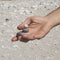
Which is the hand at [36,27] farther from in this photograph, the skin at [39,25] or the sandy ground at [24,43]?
the sandy ground at [24,43]

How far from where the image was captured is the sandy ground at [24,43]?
383 cm

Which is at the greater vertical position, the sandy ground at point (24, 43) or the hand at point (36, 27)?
the hand at point (36, 27)

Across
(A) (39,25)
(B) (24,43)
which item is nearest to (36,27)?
(A) (39,25)

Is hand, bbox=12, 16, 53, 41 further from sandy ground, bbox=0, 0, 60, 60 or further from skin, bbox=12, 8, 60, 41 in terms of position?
sandy ground, bbox=0, 0, 60, 60

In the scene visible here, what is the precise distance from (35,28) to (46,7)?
170 inches

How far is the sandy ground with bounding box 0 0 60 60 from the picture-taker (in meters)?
3.83

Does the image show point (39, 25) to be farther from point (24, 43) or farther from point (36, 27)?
point (24, 43)

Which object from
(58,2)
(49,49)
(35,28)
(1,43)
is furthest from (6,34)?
(35,28)

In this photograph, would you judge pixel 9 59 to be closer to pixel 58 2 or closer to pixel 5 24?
pixel 5 24

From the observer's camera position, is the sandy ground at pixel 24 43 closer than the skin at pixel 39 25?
No

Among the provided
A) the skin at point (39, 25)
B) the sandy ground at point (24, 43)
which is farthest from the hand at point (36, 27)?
the sandy ground at point (24, 43)

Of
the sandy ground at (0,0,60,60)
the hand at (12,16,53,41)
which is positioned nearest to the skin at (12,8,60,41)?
the hand at (12,16,53,41)

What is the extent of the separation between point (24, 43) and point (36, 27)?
274cm

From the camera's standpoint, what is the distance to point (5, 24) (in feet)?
16.1
